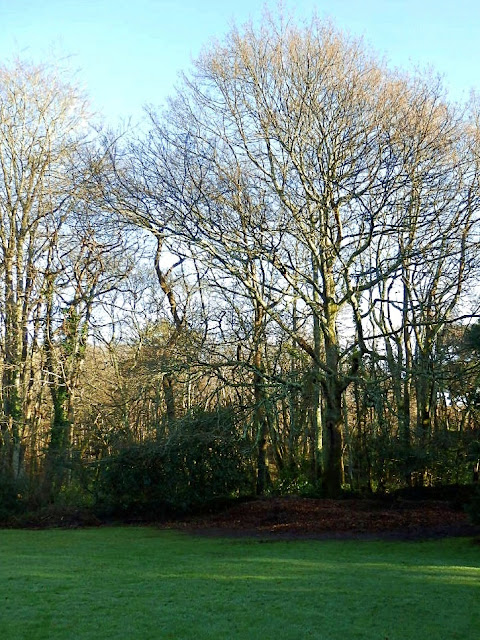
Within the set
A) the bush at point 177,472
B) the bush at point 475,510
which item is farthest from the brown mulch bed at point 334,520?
the bush at point 475,510

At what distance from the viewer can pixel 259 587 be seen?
8.70 m

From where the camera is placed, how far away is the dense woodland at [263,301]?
1734cm

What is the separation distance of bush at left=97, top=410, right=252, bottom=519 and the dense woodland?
2.1 inches

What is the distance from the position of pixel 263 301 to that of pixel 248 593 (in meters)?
12.1

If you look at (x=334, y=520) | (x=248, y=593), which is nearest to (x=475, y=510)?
(x=334, y=520)

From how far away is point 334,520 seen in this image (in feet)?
53.5

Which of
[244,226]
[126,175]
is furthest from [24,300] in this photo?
[244,226]

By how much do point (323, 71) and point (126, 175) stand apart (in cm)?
558

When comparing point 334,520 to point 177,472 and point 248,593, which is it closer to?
point 177,472

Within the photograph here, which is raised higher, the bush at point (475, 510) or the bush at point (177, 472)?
the bush at point (177, 472)

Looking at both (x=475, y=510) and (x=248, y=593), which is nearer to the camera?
(x=248, y=593)

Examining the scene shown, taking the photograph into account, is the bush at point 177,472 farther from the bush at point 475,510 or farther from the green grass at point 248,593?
the bush at point 475,510

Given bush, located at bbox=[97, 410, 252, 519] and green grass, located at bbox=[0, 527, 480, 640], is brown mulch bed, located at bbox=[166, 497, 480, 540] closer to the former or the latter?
bush, located at bbox=[97, 410, 252, 519]

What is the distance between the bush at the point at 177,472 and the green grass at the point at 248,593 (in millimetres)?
5477
